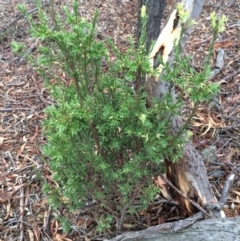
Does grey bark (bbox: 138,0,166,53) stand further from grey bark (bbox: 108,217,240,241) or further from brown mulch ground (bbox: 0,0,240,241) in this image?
grey bark (bbox: 108,217,240,241)

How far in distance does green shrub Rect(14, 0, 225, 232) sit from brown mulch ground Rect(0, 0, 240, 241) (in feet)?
1.62

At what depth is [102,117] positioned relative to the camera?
188 cm

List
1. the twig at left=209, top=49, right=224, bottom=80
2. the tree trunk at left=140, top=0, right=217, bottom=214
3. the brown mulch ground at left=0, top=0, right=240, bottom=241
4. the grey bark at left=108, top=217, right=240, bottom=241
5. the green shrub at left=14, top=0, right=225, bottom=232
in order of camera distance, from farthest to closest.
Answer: the twig at left=209, top=49, right=224, bottom=80 < the brown mulch ground at left=0, top=0, right=240, bottom=241 < the tree trunk at left=140, top=0, right=217, bottom=214 < the grey bark at left=108, top=217, right=240, bottom=241 < the green shrub at left=14, top=0, right=225, bottom=232

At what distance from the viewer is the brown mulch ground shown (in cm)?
269

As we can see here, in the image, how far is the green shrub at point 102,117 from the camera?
5.57ft

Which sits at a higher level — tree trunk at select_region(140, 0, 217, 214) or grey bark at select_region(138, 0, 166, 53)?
grey bark at select_region(138, 0, 166, 53)

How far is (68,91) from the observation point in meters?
2.03

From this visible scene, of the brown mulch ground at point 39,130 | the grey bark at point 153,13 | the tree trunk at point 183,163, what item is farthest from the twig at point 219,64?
the tree trunk at point 183,163

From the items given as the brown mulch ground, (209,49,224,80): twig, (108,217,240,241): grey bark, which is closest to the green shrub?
(108,217,240,241): grey bark

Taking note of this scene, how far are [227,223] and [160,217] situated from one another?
63 centimetres

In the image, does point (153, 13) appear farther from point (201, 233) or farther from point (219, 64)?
point (201, 233)

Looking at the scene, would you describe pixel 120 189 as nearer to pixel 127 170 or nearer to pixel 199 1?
pixel 127 170

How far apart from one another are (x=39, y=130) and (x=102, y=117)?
69.4 inches

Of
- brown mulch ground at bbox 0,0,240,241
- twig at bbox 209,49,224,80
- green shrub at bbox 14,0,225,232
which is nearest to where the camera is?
green shrub at bbox 14,0,225,232
